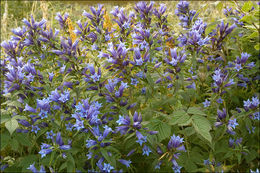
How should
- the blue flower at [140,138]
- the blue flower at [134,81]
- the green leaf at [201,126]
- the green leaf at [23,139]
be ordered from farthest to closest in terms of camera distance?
the green leaf at [23,139]
the blue flower at [134,81]
the green leaf at [201,126]
the blue flower at [140,138]

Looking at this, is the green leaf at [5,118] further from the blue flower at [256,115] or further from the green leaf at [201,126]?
the blue flower at [256,115]

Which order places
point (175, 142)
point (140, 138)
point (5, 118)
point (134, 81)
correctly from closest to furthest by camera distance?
point (140, 138) → point (175, 142) → point (134, 81) → point (5, 118)

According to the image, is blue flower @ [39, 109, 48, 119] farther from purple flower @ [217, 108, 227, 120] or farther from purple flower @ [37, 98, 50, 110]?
purple flower @ [217, 108, 227, 120]

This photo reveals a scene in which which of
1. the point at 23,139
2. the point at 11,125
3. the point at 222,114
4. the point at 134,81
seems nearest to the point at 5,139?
the point at 23,139

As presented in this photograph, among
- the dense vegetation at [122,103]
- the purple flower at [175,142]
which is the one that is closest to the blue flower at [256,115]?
the dense vegetation at [122,103]

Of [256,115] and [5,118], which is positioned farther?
[256,115]

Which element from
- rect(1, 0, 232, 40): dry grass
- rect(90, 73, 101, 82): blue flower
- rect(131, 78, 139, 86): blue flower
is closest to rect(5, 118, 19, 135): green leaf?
rect(90, 73, 101, 82): blue flower

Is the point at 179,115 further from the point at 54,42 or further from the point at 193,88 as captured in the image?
the point at 54,42

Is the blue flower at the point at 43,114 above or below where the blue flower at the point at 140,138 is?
above

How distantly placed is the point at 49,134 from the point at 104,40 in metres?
0.93

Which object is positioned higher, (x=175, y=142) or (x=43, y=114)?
(x=43, y=114)

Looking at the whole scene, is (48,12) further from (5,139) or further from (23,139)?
(23,139)

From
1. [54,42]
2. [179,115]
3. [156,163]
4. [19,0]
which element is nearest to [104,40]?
[54,42]

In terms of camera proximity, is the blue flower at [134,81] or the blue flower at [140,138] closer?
the blue flower at [140,138]
